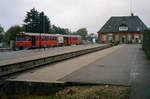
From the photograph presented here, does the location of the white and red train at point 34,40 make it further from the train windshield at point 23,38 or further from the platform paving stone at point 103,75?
the platform paving stone at point 103,75

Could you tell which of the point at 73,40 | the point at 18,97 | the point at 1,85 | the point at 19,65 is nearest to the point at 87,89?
the point at 18,97

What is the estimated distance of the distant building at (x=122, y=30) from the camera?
73938mm

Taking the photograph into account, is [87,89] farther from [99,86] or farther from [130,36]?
[130,36]

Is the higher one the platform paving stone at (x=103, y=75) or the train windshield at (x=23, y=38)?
the train windshield at (x=23, y=38)

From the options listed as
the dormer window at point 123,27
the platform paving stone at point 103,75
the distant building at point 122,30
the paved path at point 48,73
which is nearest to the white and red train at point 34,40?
the paved path at point 48,73

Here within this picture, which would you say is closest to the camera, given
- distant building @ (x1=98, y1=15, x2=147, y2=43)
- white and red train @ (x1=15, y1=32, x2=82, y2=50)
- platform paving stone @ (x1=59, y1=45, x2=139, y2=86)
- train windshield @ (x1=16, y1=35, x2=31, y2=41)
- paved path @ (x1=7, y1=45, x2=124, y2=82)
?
platform paving stone @ (x1=59, y1=45, x2=139, y2=86)

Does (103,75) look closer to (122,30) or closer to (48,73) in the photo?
(48,73)

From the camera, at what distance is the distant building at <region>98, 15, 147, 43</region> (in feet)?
243

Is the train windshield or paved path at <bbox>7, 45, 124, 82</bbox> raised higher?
the train windshield

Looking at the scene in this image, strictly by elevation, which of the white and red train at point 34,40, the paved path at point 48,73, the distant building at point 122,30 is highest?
the distant building at point 122,30

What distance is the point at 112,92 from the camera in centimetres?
672

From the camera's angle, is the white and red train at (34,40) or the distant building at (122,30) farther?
the distant building at (122,30)

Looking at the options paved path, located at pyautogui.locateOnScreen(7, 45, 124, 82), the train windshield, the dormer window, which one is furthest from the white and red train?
the dormer window

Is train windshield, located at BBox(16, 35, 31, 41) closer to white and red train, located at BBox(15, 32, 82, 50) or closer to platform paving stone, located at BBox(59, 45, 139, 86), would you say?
white and red train, located at BBox(15, 32, 82, 50)
